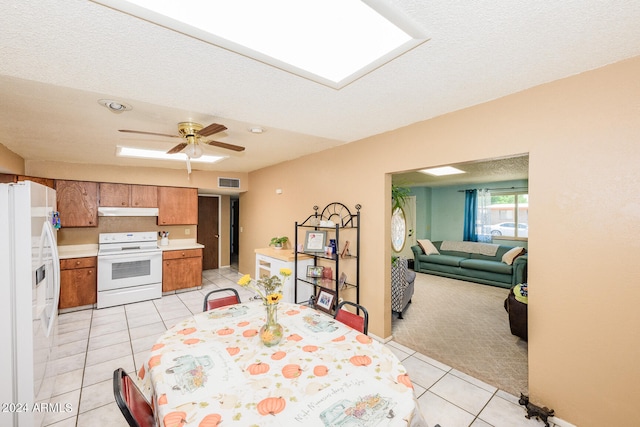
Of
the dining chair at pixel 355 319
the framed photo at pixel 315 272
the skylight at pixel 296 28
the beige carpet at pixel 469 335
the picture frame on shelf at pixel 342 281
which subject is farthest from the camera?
the framed photo at pixel 315 272

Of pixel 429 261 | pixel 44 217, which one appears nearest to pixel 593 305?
pixel 44 217

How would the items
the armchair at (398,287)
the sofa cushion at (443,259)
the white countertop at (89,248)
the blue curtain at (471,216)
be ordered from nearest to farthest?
the armchair at (398,287) < the white countertop at (89,248) < the sofa cushion at (443,259) < the blue curtain at (471,216)

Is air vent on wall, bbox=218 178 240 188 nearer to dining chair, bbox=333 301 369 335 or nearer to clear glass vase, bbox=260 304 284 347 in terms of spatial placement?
dining chair, bbox=333 301 369 335

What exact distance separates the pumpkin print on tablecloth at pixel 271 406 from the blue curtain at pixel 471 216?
7220 millimetres

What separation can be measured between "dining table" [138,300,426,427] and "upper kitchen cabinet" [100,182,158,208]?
3857mm

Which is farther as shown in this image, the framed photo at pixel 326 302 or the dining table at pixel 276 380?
the framed photo at pixel 326 302

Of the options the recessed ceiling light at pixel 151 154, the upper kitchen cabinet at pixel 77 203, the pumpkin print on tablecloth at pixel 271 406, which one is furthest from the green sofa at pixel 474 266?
the upper kitchen cabinet at pixel 77 203

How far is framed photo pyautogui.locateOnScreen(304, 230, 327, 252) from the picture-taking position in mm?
3668

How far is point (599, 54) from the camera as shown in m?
1.52

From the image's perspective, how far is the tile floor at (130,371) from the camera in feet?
6.49

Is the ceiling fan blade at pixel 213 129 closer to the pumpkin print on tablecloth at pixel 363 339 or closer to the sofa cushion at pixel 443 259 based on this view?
the pumpkin print on tablecloth at pixel 363 339

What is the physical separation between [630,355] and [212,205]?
278 inches

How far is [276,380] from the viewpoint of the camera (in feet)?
4.34

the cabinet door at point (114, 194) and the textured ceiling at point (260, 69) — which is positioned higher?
the textured ceiling at point (260, 69)
